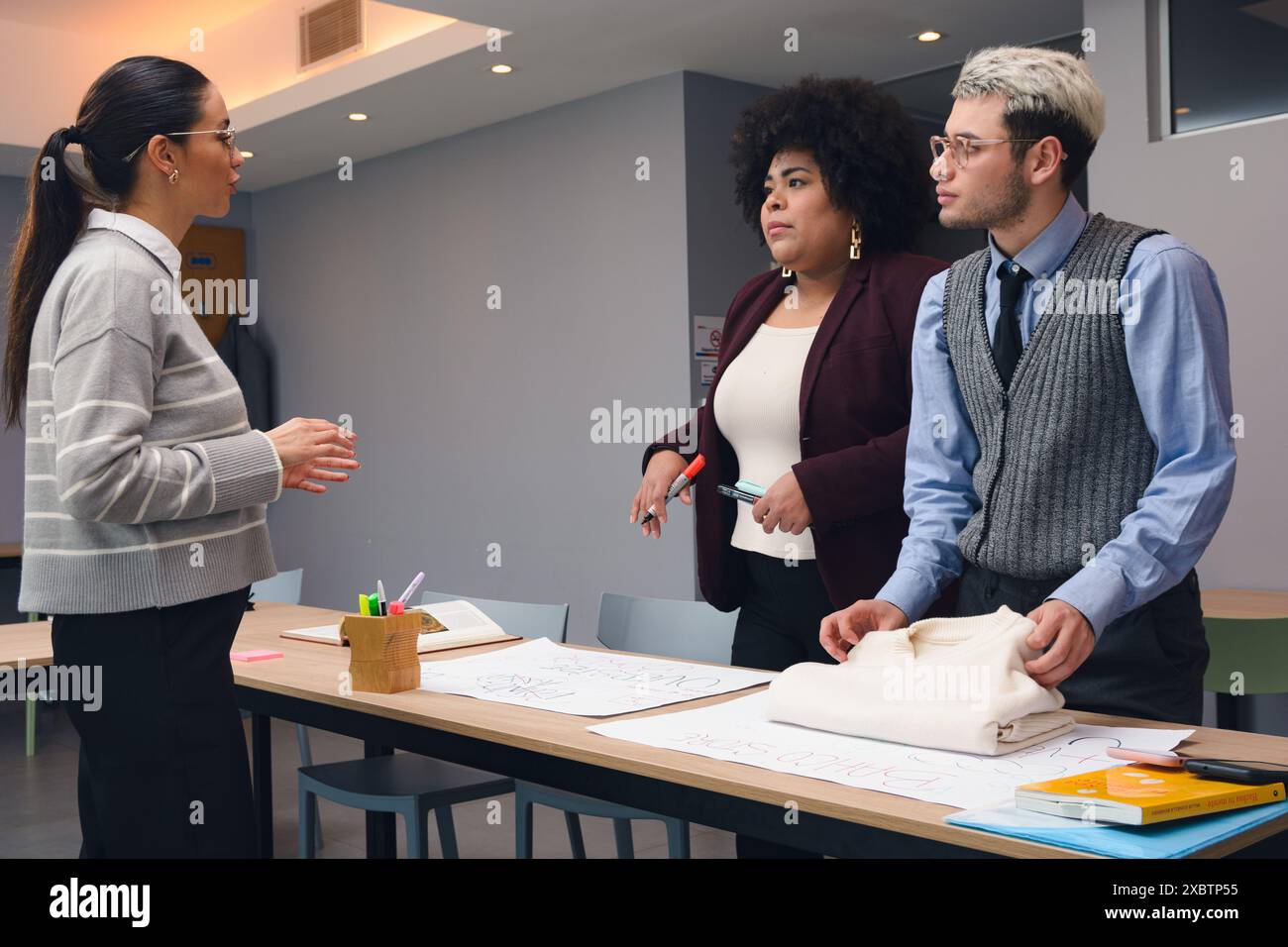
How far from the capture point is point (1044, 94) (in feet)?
5.69

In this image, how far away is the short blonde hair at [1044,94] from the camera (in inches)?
68.4

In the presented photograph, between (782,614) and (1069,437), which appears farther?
(782,614)

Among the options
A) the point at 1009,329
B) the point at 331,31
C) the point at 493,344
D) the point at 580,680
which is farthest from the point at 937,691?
the point at 331,31

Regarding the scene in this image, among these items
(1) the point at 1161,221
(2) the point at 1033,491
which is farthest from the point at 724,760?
(1) the point at 1161,221

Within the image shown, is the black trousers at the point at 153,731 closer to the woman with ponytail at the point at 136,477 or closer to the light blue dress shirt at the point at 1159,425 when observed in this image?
the woman with ponytail at the point at 136,477

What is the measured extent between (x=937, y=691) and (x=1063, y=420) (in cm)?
43

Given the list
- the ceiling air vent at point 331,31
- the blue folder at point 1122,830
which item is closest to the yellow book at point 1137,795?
the blue folder at point 1122,830

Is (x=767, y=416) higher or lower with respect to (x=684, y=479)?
higher

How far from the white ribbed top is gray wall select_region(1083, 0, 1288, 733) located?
211 centimetres

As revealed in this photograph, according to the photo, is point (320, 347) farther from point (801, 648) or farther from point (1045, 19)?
point (801, 648)

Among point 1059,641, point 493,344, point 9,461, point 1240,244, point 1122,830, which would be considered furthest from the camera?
point 9,461

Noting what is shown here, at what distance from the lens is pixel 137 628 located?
5.01 feet

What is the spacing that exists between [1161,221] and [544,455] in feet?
9.55

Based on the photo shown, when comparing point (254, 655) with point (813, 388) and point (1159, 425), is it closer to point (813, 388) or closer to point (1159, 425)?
point (813, 388)
